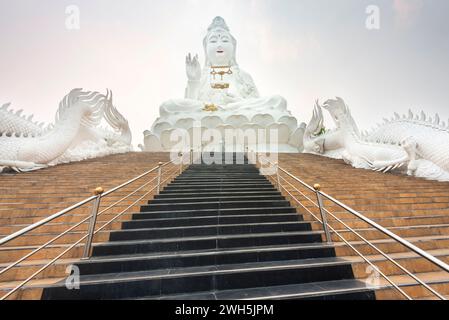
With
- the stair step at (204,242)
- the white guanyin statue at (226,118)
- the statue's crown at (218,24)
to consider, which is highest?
the statue's crown at (218,24)

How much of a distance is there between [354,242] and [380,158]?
5.55 m

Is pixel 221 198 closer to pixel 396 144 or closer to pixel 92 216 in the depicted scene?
pixel 92 216

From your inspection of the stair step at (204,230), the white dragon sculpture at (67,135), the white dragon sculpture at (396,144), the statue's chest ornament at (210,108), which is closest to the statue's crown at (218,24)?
the statue's chest ornament at (210,108)

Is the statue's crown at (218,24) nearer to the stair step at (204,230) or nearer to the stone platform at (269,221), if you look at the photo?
the stone platform at (269,221)

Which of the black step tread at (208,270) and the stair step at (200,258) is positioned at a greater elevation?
the stair step at (200,258)

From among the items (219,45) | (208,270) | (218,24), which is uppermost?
(218,24)

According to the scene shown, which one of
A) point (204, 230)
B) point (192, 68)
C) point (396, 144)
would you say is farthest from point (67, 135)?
point (192, 68)

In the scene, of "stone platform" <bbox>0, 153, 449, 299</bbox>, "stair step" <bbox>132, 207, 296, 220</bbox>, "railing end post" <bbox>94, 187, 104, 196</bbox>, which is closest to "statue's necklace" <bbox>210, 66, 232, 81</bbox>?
"stone platform" <bbox>0, 153, 449, 299</bbox>

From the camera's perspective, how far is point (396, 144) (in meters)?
7.61

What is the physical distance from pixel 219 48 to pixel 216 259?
1861cm

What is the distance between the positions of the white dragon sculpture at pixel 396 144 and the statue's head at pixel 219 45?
10.7 meters

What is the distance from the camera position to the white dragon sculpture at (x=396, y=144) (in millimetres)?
6312

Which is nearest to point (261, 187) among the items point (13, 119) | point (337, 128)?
point (337, 128)
